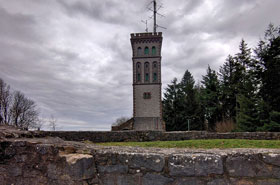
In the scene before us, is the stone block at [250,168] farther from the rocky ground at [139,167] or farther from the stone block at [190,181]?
the stone block at [190,181]

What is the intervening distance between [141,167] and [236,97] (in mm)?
25768

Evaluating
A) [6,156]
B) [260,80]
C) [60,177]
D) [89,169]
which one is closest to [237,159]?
[89,169]

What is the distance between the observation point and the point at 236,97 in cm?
2467

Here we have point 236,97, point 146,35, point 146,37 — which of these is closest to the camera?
point 236,97

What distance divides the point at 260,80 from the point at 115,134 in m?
15.3

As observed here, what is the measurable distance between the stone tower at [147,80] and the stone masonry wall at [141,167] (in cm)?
2625

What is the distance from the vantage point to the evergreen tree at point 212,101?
1153 inches

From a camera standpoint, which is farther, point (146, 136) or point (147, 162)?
point (146, 136)

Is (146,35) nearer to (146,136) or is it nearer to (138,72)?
(138,72)

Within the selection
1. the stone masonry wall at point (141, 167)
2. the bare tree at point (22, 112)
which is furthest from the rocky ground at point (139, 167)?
the bare tree at point (22, 112)

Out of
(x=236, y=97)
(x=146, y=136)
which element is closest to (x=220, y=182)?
(x=146, y=136)

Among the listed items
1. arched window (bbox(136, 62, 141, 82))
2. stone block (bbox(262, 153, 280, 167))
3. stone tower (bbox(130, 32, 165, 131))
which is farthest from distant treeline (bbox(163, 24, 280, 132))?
stone block (bbox(262, 153, 280, 167))

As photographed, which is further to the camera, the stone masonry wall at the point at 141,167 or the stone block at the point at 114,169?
the stone block at the point at 114,169

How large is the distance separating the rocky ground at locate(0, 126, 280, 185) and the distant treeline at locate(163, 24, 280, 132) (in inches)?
669
